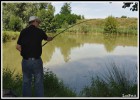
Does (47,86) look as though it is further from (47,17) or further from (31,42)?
(47,17)

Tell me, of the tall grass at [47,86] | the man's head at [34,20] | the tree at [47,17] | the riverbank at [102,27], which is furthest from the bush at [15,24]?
the man's head at [34,20]

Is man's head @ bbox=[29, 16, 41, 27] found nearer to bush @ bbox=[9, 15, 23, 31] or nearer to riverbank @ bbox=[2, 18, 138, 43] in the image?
bush @ bbox=[9, 15, 23, 31]

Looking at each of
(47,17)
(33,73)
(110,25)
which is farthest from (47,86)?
(110,25)

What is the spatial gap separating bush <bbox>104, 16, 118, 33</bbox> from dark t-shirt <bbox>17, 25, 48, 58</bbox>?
27.7 metres

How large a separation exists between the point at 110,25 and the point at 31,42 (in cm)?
2826

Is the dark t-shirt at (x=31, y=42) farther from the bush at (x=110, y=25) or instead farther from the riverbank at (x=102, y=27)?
the riverbank at (x=102, y=27)

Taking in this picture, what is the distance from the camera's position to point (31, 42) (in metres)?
4.28

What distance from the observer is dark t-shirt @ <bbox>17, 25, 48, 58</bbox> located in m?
4.27

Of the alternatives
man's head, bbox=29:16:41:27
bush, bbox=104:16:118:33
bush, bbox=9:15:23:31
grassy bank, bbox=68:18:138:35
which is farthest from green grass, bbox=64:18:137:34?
man's head, bbox=29:16:41:27

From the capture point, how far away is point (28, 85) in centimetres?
443

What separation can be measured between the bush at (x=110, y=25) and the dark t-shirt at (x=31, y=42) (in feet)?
90.8

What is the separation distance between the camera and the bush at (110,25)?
3189cm

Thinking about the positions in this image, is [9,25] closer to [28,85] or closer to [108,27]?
[108,27]

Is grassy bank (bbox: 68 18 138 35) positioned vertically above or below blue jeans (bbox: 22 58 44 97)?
above
